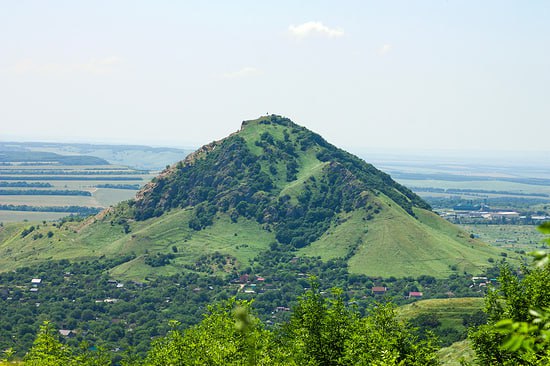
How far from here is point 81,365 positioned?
271 feet

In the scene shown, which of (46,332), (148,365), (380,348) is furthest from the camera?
(46,332)

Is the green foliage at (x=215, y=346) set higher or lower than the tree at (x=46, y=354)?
higher

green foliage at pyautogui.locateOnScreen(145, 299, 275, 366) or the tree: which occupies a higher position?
green foliage at pyautogui.locateOnScreen(145, 299, 275, 366)

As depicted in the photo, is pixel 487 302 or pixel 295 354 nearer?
pixel 295 354

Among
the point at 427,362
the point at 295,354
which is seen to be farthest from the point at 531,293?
the point at 295,354

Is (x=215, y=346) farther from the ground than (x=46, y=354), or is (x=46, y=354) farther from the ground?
(x=215, y=346)

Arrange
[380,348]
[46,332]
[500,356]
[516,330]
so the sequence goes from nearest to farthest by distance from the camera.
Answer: [516,330], [380,348], [500,356], [46,332]

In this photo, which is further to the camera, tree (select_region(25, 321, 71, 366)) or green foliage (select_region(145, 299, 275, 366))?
tree (select_region(25, 321, 71, 366))

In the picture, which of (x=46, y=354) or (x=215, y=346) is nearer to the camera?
(x=215, y=346)

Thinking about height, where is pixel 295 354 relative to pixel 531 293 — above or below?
below

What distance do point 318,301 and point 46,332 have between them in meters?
40.6

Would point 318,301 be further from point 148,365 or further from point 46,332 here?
point 46,332

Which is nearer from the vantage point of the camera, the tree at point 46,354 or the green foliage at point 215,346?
the green foliage at point 215,346

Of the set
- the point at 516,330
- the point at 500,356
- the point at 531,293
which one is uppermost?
the point at 516,330
